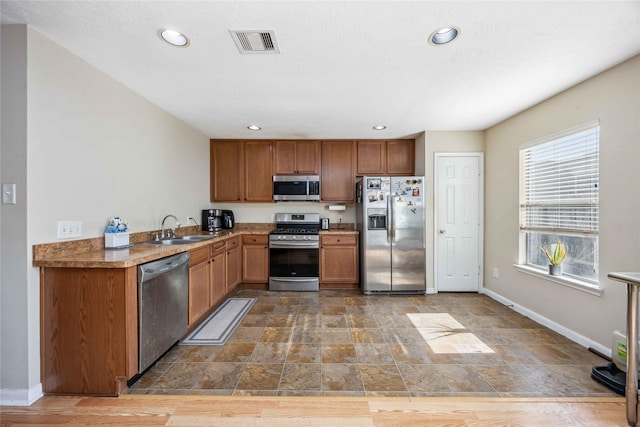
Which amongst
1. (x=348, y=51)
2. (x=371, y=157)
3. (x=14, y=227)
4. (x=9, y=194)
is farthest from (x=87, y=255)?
(x=371, y=157)

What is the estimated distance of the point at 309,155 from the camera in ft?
14.4

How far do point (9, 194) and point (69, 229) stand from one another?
378 millimetres

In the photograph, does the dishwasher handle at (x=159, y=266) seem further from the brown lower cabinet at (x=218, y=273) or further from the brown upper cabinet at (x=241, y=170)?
the brown upper cabinet at (x=241, y=170)

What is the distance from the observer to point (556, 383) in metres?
1.89

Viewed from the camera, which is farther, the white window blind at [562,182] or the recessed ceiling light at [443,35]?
the white window blind at [562,182]

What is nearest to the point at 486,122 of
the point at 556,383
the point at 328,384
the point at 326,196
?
the point at 326,196

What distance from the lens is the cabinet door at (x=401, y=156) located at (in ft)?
14.3

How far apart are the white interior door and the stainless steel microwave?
6.22ft

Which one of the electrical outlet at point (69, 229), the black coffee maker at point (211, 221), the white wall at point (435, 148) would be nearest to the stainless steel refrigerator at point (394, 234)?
the white wall at point (435, 148)

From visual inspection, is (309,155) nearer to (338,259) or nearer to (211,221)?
(338,259)

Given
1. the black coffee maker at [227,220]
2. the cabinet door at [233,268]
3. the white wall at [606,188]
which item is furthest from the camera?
the black coffee maker at [227,220]

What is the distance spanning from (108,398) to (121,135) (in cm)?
213

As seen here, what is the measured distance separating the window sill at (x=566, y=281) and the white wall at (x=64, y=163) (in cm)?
425

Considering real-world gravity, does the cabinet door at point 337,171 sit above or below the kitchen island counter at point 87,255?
above
